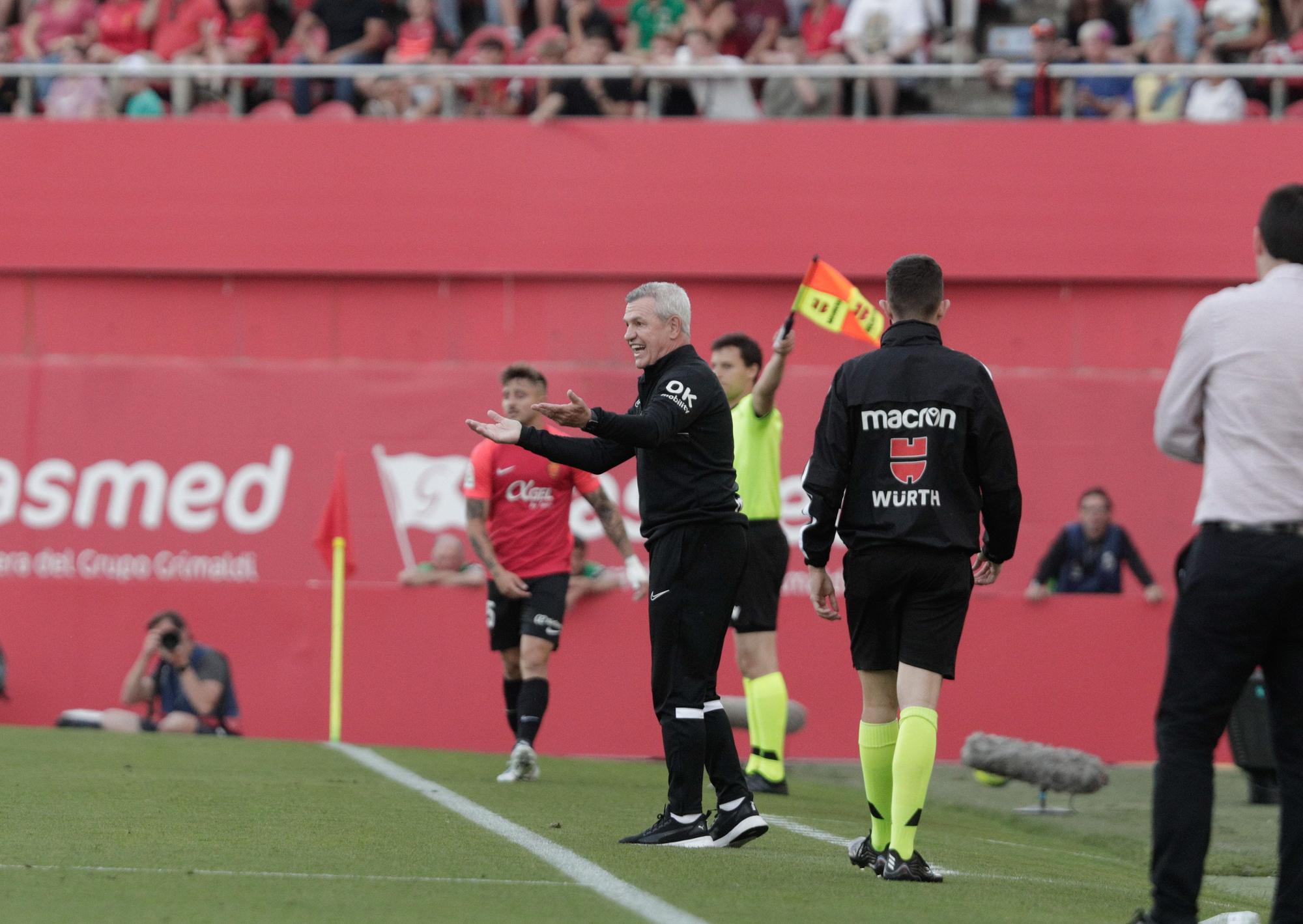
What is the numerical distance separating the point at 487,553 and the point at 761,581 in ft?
4.57

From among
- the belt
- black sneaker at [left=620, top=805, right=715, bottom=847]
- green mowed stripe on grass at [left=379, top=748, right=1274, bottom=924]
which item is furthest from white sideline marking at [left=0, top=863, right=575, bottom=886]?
the belt

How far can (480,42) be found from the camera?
1500 cm

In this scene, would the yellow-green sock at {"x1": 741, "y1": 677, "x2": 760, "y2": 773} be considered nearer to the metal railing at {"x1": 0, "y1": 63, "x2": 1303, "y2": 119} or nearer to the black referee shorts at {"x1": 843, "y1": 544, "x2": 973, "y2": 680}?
the black referee shorts at {"x1": 843, "y1": 544, "x2": 973, "y2": 680}

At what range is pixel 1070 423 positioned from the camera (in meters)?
14.2

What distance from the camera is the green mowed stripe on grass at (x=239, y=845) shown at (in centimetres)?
471

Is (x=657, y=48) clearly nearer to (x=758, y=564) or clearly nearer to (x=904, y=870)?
(x=758, y=564)

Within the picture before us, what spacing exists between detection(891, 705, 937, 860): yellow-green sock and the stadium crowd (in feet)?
31.5

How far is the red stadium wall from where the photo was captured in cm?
1429

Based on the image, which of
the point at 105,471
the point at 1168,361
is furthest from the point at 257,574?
the point at 1168,361

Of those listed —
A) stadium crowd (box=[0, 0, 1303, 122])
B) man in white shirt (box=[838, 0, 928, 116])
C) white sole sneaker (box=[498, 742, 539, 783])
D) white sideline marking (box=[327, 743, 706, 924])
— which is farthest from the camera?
man in white shirt (box=[838, 0, 928, 116])

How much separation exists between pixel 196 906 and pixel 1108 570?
9157 mm

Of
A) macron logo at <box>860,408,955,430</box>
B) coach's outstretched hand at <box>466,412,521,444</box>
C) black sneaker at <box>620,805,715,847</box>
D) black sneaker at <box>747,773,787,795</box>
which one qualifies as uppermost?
macron logo at <box>860,408,955,430</box>

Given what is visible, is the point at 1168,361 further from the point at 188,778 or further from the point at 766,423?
the point at 188,778

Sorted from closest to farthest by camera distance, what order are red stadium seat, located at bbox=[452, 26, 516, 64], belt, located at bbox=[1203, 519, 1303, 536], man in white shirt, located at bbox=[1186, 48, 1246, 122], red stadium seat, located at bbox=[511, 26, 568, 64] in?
belt, located at bbox=[1203, 519, 1303, 536]
man in white shirt, located at bbox=[1186, 48, 1246, 122]
red stadium seat, located at bbox=[511, 26, 568, 64]
red stadium seat, located at bbox=[452, 26, 516, 64]
